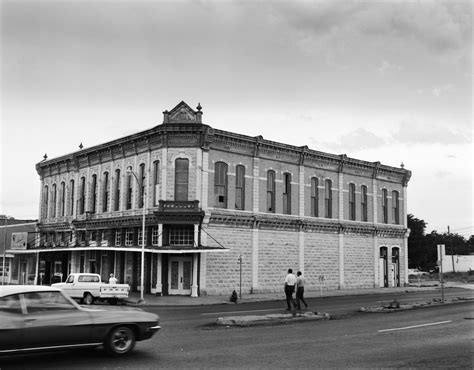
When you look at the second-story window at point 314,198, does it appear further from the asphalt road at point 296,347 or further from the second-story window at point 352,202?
the asphalt road at point 296,347

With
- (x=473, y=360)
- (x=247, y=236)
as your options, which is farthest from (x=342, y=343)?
(x=247, y=236)

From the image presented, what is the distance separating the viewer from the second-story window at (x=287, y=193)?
40.1 metres

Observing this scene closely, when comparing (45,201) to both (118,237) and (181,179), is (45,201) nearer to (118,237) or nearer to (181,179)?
(118,237)

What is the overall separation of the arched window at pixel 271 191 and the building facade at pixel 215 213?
0.10 m

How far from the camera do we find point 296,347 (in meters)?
13.0

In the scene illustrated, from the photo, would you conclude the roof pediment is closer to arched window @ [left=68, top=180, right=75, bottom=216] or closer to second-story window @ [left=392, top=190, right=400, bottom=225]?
arched window @ [left=68, top=180, right=75, bottom=216]

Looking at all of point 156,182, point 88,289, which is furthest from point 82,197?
point 88,289

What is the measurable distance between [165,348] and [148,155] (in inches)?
989

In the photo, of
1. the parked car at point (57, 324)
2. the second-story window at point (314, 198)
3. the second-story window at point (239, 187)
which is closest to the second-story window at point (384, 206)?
the second-story window at point (314, 198)

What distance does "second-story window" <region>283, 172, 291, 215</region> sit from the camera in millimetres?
40094

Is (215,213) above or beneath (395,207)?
beneath

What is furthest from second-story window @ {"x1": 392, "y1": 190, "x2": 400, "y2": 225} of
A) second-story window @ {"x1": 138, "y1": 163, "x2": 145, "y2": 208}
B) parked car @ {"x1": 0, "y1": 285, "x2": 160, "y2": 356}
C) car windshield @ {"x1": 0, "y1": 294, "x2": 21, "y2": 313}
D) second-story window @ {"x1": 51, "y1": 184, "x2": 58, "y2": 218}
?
car windshield @ {"x1": 0, "y1": 294, "x2": 21, "y2": 313}

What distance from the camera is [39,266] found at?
47.1 metres

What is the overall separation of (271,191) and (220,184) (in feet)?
15.2
